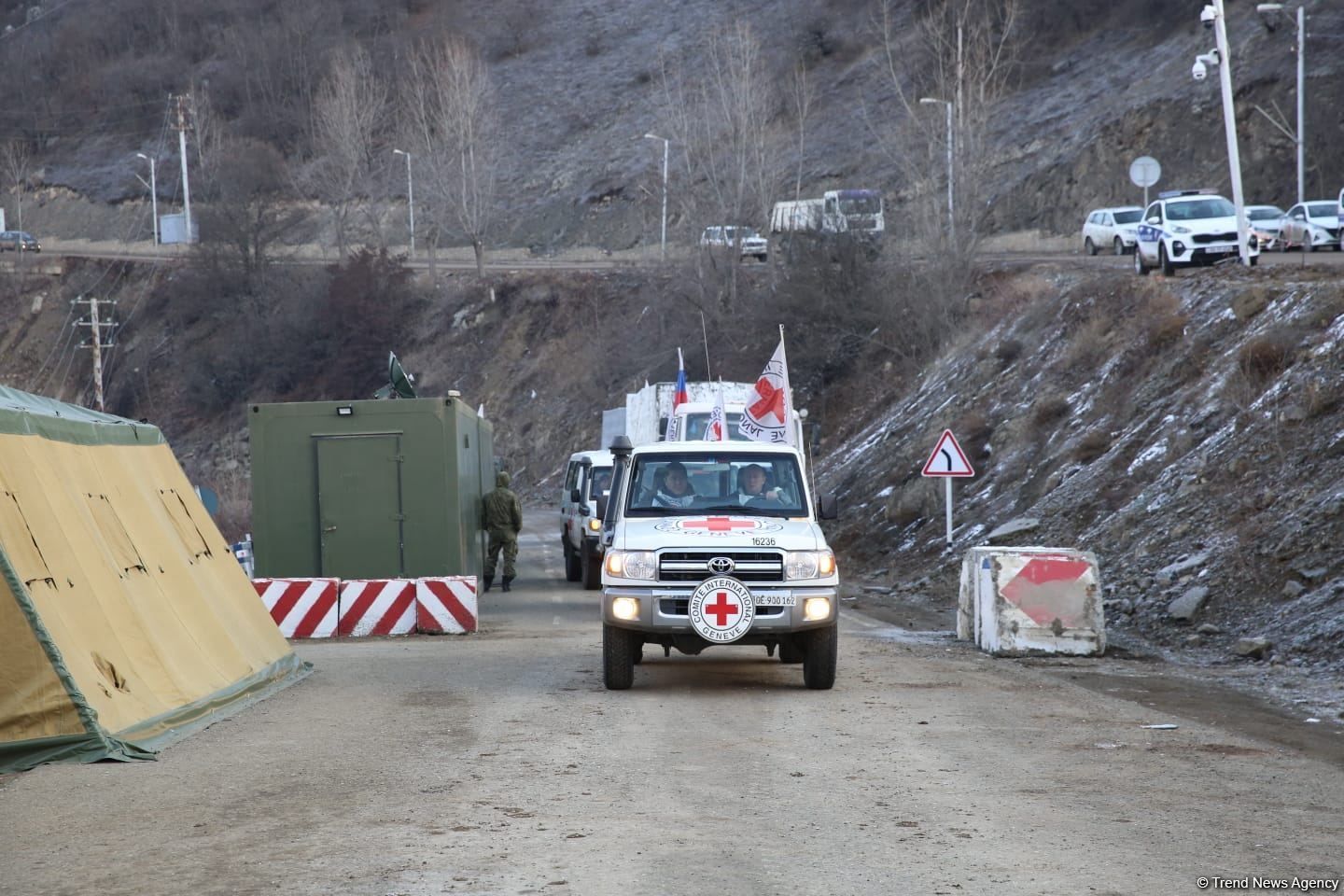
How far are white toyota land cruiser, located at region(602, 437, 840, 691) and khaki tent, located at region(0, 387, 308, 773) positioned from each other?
3.26 meters

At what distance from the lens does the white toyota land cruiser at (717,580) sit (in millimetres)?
12953

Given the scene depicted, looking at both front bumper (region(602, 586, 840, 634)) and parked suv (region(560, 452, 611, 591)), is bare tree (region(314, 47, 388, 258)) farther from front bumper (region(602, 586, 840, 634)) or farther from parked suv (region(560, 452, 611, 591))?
front bumper (region(602, 586, 840, 634))

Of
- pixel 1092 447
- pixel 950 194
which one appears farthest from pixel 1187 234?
pixel 1092 447

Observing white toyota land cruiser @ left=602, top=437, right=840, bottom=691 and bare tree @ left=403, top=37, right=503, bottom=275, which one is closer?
white toyota land cruiser @ left=602, top=437, right=840, bottom=691

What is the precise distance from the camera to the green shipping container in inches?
791

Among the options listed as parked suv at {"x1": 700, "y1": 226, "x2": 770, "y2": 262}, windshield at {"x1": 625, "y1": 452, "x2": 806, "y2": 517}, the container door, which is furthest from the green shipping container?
parked suv at {"x1": 700, "y1": 226, "x2": 770, "y2": 262}

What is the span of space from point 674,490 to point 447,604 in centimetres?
606

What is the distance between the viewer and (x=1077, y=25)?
261ft

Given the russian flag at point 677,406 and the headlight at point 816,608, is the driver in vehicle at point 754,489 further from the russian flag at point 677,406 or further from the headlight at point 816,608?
the russian flag at point 677,406

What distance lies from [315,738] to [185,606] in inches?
108

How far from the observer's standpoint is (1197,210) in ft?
123

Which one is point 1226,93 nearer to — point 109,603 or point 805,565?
point 805,565

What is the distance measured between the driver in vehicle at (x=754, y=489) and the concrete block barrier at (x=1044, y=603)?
3.23 m

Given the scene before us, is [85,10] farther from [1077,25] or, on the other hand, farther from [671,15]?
[1077,25]
